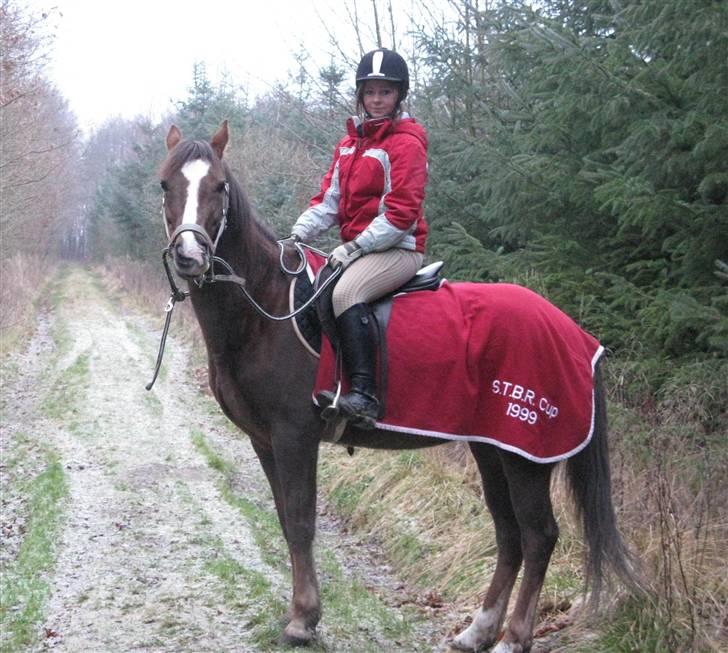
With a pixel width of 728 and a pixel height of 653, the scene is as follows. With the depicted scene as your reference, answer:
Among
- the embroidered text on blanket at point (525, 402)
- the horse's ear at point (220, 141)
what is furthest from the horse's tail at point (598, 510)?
the horse's ear at point (220, 141)

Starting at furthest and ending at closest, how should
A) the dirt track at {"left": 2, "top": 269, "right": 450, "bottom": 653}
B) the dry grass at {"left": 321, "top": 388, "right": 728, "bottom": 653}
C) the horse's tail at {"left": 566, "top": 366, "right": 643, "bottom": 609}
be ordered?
the dirt track at {"left": 2, "top": 269, "right": 450, "bottom": 653} → the horse's tail at {"left": 566, "top": 366, "right": 643, "bottom": 609} → the dry grass at {"left": 321, "top": 388, "right": 728, "bottom": 653}

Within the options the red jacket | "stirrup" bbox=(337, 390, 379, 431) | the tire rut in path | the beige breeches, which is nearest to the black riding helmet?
the red jacket

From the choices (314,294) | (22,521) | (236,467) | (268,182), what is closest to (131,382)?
(268,182)

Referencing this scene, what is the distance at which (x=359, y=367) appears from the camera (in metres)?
4.54

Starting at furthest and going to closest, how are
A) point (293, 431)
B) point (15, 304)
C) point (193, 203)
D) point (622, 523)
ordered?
1. point (15, 304)
2. point (622, 523)
3. point (293, 431)
4. point (193, 203)

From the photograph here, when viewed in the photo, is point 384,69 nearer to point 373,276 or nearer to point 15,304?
point 373,276

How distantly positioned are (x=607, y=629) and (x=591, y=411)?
3.61ft

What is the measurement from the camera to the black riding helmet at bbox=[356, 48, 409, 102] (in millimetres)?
4805

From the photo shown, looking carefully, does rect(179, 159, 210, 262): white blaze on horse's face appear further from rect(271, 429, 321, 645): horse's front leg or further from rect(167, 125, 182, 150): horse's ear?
rect(271, 429, 321, 645): horse's front leg

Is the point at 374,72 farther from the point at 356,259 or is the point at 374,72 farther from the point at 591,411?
the point at 591,411

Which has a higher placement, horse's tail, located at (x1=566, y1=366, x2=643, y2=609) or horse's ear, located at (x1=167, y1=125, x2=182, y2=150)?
horse's ear, located at (x1=167, y1=125, x2=182, y2=150)

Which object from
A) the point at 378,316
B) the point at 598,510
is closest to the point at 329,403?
the point at 378,316

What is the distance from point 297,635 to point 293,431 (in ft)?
3.70

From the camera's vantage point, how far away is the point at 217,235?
4.62 m
